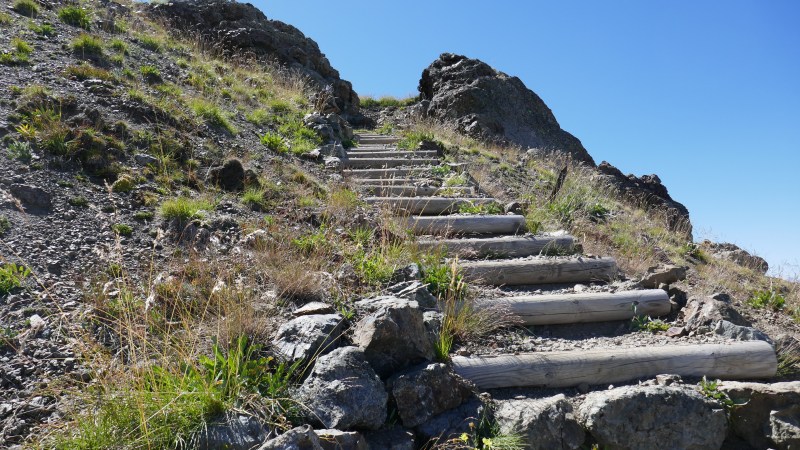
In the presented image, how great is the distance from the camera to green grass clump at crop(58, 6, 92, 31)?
989 centimetres

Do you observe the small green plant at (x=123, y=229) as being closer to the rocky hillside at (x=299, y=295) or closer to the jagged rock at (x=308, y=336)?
the rocky hillside at (x=299, y=295)

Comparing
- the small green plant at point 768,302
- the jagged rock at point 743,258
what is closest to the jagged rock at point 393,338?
the small green plant at point 768,302

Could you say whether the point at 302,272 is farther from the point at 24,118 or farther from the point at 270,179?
the point at 24,118

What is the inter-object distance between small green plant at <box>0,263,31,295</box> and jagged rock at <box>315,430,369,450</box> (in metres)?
2.37

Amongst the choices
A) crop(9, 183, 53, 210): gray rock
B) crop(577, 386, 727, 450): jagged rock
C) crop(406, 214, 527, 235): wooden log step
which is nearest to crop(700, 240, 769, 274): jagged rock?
crop(406, 214, 527, 235): wooden log step

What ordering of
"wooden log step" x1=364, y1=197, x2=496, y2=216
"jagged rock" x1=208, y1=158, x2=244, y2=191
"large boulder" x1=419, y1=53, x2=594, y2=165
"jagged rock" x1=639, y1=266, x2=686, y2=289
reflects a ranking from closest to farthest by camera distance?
"jagged rock" x1=639, y1=266, x2=686, y2=289 < "jagged rock" x1=208, y1=158, x2=244, y2=191 < "wooden log step" x1=364, y1=197, x2=496, y2=216 < "large boulder" x1=419, y1=53, x2=594, y2=165

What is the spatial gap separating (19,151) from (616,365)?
5.79 m

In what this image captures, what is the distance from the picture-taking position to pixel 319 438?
2838mm

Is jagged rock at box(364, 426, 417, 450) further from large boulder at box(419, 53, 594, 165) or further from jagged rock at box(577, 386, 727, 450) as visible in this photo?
large boulder at box(419, 53, 594, 165)

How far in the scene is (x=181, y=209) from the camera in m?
5.18

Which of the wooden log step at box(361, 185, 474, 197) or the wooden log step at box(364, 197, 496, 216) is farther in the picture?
the wooden log step at box(361, 185, 474, 197)

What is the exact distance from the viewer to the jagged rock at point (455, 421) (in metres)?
3.34

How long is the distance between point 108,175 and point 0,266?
1.97 meters

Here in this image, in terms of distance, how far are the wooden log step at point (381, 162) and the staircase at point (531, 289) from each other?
0.02 meters
